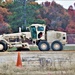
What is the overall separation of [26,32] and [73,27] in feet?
27.4

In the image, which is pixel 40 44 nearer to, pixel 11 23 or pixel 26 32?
pixel 26 32

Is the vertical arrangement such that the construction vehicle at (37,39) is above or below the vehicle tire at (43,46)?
above

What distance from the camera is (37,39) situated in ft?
88.1

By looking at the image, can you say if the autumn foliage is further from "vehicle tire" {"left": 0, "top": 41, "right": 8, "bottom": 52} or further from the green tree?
"vehicle tire" {"left": 0, "top": 41, "right": 8, "bottom": 52}

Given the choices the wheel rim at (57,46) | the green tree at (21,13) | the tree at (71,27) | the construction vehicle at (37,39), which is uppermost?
the green tree at (21,13)

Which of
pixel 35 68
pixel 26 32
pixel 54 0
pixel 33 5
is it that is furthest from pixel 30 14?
pixel 35 68

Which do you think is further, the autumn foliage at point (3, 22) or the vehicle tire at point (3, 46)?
the autumn foliage at point (3, 22)

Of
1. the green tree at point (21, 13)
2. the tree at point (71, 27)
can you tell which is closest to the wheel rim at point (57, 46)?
the green tree at point (21, 13)

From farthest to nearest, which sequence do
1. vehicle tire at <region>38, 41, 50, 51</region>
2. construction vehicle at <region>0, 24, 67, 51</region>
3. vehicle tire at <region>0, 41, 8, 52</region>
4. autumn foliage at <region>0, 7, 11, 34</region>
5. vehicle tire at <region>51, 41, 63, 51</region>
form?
autumn foliage at <region>0, 7, 11, 34</region>
vehicle tire at <region>51, 41, 63, 51</region>
vehicle tire at <region>38, 41, 50, 51</region>
construction vehicle at <region>0, 24, 67, 51</region>
vehicle tire at <region>0, 41, 8, 52</region>

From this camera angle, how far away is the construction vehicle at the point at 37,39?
26163 millimetres

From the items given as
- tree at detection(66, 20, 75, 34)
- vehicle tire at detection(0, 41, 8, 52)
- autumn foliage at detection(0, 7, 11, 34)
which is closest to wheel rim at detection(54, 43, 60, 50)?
vehicle tire at detection(0, 41, 8, 52)

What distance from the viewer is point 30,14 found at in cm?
3359

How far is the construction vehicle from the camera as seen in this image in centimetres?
2616

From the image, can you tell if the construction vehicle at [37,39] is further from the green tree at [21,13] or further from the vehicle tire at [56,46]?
the green tree at [21,13]
